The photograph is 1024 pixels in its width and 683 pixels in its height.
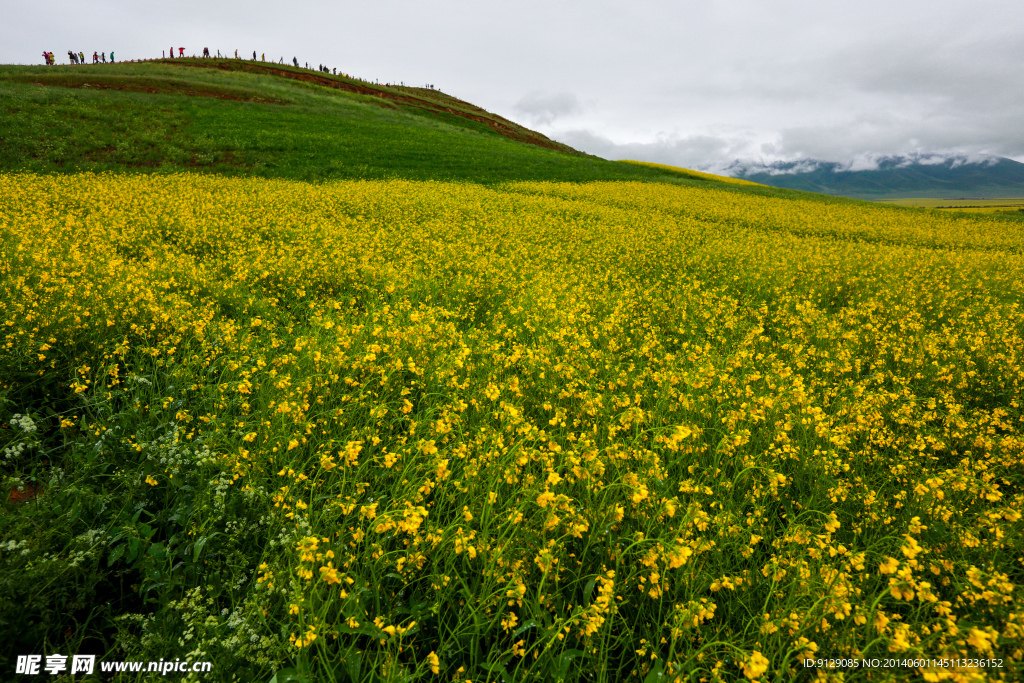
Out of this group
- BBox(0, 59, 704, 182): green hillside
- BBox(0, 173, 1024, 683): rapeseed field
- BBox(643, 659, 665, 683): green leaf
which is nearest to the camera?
BBox(643, 659, 665, 683): green leaf

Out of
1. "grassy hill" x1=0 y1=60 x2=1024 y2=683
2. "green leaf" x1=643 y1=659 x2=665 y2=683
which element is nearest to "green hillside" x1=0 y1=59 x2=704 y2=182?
"grassy hill" x1=0 y1=60 x2=1024 y2=683

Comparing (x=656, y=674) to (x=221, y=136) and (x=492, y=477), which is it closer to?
(x=492, y=477)

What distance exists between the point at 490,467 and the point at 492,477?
125 millimetres

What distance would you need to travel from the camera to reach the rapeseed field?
226cm

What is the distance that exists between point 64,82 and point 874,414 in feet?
179

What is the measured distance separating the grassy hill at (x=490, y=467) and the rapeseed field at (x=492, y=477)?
32 millimetres

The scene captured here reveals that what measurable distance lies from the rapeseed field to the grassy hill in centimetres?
3

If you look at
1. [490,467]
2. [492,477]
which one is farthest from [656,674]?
[490,467]

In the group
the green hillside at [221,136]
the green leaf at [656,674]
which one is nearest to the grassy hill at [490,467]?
the green leaf at [656,674]

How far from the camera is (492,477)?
3.28m

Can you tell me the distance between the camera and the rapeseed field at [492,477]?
2.26 meters

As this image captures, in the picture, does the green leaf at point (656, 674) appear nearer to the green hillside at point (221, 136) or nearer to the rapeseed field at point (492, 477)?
the rapeseed field at point (492, 477)

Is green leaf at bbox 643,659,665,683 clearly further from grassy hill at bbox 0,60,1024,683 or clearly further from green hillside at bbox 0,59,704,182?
green hillside at bbox 0,59,704,182

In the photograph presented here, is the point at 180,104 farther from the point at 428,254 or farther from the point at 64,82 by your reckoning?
the point at 428,254
